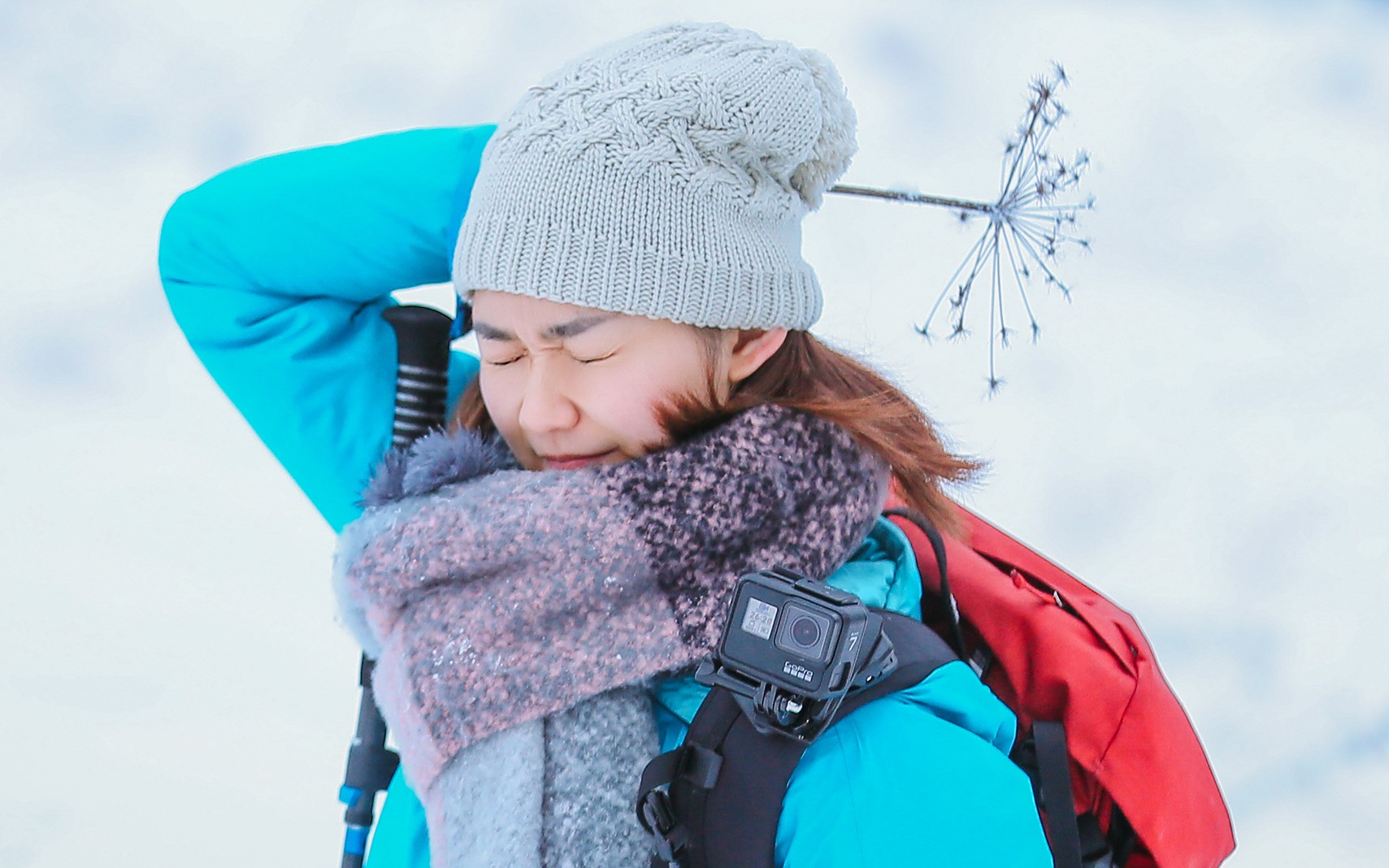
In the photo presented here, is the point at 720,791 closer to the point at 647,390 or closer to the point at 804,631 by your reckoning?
the point at 804,631

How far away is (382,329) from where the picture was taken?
3.52 ft

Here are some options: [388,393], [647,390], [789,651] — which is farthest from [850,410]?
[388,393]

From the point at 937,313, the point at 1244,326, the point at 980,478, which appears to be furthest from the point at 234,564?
the point at 1244,326

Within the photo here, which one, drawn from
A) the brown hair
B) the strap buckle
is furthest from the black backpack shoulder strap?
the brown hair

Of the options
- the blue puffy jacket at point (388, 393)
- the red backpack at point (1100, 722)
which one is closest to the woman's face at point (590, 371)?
the blue puffy jacket at point (388, 393)

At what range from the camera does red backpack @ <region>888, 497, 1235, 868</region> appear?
2.52 ft

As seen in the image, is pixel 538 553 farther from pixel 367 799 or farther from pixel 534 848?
pixel 367 799

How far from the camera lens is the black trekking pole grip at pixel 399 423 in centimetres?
94

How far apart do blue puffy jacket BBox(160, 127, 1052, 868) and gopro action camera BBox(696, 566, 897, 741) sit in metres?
0.08

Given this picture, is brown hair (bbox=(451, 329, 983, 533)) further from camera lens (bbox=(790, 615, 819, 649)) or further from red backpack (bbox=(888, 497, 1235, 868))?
camera lens (bbox=(790, 615, 819, 649))

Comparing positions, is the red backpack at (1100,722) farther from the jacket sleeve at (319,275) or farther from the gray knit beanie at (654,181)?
the jacket sleeve at (319,275)

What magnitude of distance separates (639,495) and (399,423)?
0.39 meters

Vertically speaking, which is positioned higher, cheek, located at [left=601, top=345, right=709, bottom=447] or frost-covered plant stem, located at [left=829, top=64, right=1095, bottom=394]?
frost-covered plant stem, located at [left=829, top=64, right=1095, bottom=394]

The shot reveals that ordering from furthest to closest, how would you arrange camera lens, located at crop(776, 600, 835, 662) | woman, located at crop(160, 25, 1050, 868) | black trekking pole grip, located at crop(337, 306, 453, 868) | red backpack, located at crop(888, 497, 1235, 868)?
1. black trekking pole grip, located at crop(337, 306, 453, 868)
2. red backpack, located at crop(888, 497, 1235, 868)
3. woman, located at crop(160, 25, 1050, 868)
4. camera lens, located at crop(776, 600, 835, 662)
